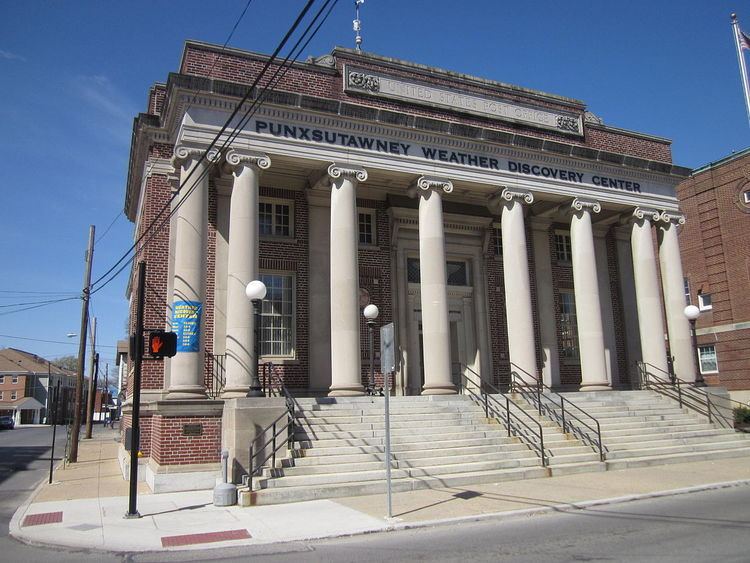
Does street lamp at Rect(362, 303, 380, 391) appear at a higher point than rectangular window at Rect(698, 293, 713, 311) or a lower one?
lower

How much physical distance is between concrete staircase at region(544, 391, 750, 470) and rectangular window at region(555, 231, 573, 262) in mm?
6388

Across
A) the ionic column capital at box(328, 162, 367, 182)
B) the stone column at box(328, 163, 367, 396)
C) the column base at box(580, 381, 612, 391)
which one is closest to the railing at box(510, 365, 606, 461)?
the column base at box(580, 381, 612, 391)

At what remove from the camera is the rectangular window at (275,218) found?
19625 millimetres

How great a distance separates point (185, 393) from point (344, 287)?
453cm

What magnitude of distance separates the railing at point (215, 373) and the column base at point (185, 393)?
1880 mm

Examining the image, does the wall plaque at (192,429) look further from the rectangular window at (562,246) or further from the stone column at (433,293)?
the rectangular window at (562,246)

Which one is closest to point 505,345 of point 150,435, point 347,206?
point 347,206

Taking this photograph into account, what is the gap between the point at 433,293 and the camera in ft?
56.8

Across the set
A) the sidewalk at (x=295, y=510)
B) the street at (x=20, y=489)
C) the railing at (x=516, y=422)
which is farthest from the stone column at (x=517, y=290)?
the street at (x=20, y=489)

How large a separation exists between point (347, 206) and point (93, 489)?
9.07 metres

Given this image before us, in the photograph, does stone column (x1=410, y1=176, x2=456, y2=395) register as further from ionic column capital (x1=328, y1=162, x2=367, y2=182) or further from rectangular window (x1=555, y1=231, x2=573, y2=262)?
rectangular window (x1=555, y1=231, x2=573, y2=262)

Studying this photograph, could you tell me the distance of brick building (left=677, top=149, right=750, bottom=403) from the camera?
29.8 metres

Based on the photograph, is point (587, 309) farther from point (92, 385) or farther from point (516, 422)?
point (92, 385)

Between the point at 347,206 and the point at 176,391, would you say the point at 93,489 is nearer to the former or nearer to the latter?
the point at 176,391
